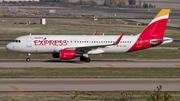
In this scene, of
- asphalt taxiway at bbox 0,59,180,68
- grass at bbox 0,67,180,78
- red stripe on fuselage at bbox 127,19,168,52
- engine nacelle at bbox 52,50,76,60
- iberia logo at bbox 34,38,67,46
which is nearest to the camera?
grass at bbox 0,67,180,78

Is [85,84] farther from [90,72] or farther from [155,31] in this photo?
[155,31]

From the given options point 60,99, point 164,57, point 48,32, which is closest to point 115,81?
point 60,99

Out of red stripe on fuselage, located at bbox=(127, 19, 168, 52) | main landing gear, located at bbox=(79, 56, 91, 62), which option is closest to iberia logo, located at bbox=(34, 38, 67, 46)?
main landing gear, located at bbox=(79, 56, 91, 62)

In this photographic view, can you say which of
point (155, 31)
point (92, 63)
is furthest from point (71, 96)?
point (155, 31)

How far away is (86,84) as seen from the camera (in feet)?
127

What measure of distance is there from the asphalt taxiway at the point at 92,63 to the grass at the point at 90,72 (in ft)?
8.79

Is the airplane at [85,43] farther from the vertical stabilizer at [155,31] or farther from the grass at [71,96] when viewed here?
the grass at [71,96]

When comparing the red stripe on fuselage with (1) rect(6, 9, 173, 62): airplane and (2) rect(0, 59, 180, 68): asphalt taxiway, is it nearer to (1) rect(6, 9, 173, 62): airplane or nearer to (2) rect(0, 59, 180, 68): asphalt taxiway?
(1) rect(6, 9, 173, 62): airplane

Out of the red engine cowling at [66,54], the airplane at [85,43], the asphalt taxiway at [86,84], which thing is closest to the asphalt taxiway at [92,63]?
the red engine cowling at [66,54]

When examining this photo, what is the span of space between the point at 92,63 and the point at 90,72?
25.4 feet

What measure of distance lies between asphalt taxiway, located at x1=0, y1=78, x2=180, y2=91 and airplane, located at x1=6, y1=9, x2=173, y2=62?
12707mm

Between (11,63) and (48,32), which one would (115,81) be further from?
(48,32)

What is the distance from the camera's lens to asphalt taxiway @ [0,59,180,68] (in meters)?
51.1

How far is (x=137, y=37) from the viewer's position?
55.8m
